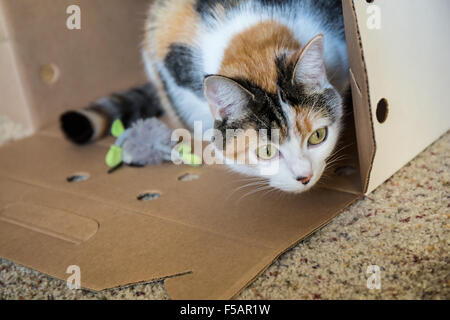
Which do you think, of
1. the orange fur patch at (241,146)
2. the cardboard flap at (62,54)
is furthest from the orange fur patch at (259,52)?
the cardboard flap at (62,54)

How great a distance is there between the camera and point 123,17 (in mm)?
2029

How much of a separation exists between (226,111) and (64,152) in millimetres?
776

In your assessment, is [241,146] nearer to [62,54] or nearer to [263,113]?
[263,113]

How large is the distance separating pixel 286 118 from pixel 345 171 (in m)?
0.33

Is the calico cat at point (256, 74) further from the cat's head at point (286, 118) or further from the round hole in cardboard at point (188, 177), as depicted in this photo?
the round hole in cardboard at point (188, 177)

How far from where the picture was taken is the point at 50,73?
1.86 m

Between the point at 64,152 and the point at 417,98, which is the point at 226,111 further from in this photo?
the point at 64,152

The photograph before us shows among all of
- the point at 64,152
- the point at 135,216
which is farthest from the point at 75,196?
the point at 64,152

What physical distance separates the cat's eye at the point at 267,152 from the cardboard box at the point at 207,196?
0.15m

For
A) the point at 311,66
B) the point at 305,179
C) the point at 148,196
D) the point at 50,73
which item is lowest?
the point at 148,196

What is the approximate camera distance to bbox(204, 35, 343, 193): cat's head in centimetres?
103

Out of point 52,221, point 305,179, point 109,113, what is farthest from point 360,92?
point 109,113
